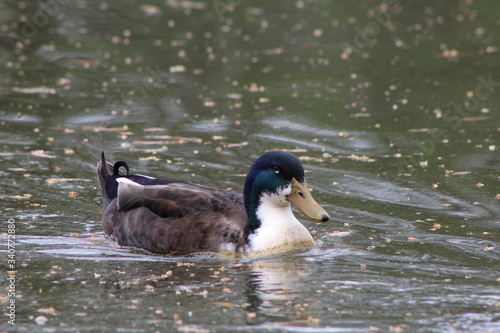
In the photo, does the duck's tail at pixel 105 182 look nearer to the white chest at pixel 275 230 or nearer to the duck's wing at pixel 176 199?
the duck's wing at pixel 176 199

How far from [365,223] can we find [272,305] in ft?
8.52

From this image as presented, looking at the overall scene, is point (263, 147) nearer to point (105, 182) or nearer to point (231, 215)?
point (105, 182)

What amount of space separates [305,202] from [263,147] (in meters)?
3.73

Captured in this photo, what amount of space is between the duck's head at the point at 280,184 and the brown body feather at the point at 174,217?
0.93ft

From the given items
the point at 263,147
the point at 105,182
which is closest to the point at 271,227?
the point at 105,182

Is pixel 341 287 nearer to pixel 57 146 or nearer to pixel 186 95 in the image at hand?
pixel 57 146

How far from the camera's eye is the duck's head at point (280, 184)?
7.92 m

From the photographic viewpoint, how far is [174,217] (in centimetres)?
834

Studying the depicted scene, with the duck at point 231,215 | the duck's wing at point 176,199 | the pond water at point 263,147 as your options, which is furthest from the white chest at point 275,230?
the duck's wing at point 176,199

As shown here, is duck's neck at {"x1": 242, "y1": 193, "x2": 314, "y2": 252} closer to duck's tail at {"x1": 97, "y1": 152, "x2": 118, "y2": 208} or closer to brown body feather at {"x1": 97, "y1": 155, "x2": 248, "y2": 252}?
brown body feather at {"x1": 97, "y1": 155, "x2": 248, "y2": 252}

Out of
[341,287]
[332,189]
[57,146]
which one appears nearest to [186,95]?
[57,146]

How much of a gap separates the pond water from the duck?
0.19 meters

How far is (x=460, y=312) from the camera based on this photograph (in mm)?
6383

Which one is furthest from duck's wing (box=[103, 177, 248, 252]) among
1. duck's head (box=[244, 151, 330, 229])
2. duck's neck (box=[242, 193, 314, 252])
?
duck's head (box=[244, 151, 330, 229])
